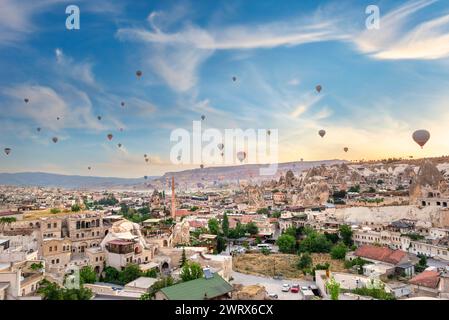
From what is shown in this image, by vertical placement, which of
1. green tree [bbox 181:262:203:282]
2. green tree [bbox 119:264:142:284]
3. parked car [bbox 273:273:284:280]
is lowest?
parked car [bbox 273:273:284:280]

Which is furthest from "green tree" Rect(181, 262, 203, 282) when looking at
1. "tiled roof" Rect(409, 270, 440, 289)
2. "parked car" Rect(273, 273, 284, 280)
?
"tiled roof" Rect(409, 270, 440, 289)

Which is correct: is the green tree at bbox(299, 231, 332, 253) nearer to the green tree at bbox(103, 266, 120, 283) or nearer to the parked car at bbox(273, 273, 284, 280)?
the parked car at bbox(273, 273, 284, 280)

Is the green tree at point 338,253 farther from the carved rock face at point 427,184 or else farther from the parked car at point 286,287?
the carved rock face at point 427,184

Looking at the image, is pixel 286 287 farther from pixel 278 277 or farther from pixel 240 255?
pixel 240 255

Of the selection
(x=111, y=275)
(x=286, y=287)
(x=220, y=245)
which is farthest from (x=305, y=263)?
(x=111, y=275)

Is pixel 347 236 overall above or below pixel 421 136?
below

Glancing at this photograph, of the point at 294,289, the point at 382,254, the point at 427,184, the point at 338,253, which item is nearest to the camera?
the point at 294,289
